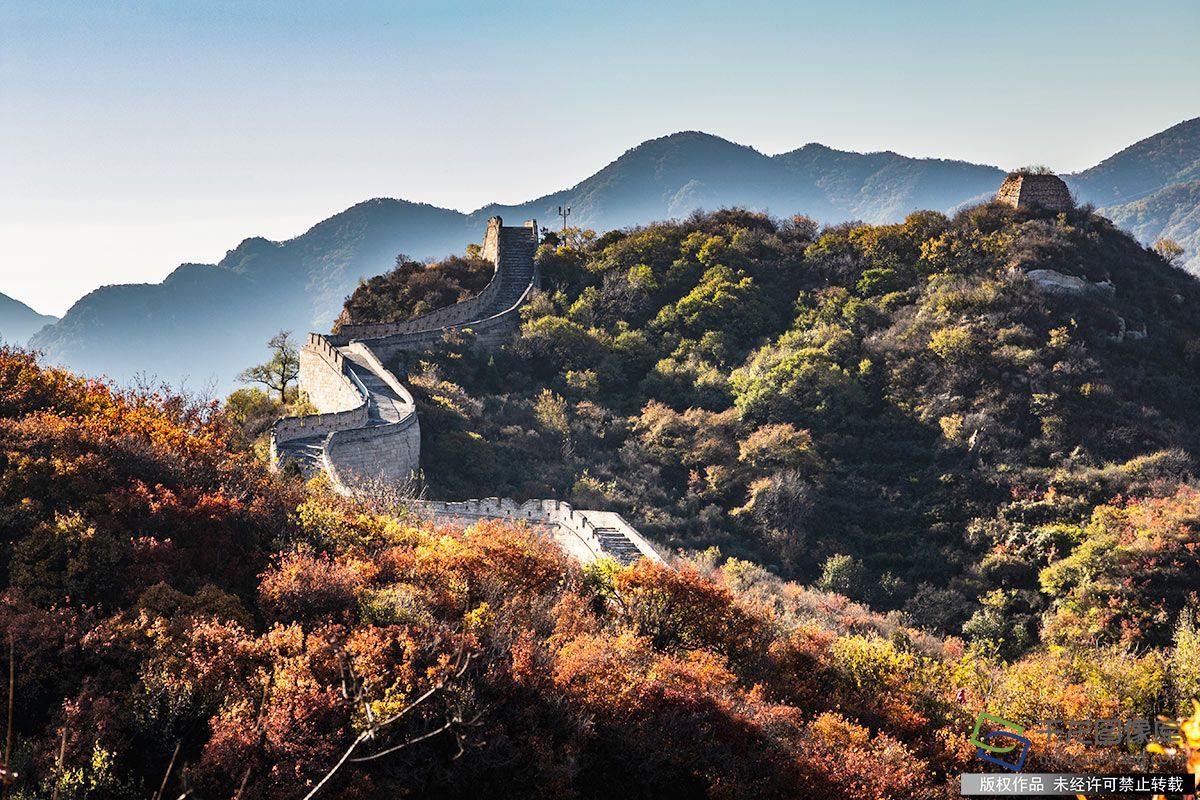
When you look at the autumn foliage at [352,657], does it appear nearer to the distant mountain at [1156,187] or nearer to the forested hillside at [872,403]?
the forested hillside at [872,403]

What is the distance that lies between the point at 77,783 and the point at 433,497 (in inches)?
885

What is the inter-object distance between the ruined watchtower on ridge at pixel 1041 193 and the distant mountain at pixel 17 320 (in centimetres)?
18238

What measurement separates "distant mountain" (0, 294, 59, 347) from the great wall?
165551mm

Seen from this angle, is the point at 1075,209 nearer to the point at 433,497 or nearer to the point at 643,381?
the point at 643,381

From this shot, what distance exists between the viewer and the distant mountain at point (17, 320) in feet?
596

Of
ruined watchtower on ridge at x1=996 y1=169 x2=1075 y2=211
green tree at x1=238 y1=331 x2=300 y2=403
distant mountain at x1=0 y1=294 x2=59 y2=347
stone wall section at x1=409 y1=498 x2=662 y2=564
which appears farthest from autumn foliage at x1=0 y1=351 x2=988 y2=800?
distant mountain at x1=0 y1=294 x2=59 y2=347

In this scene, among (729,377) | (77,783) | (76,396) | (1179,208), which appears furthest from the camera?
(1179,208)

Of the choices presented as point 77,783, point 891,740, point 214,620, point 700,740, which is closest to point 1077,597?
point 891,740

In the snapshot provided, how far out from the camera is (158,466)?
16.8 m

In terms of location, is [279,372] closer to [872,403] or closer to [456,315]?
[456,315]

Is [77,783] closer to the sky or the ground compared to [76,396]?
closer to the ground

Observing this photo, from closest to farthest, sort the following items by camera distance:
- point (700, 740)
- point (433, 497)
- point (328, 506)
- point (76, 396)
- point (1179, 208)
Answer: point (700, 740) < point (328, 506) < point (76, 396) < point (433, 497) < point (1179, 208)

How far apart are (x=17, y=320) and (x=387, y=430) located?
193 metres

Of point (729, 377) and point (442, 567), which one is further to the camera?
point (729, 377)
